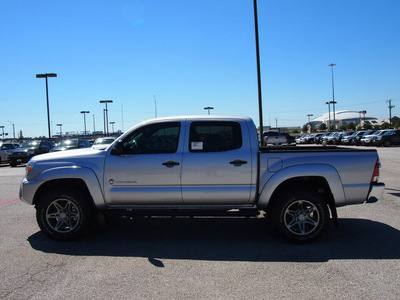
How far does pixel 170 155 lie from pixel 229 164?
911mm

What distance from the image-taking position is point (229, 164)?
16.6ft

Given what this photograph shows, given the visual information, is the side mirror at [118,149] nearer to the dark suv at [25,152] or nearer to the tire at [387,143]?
the dark suv at [25,152]

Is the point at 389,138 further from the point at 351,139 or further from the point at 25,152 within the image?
the point at 25,152

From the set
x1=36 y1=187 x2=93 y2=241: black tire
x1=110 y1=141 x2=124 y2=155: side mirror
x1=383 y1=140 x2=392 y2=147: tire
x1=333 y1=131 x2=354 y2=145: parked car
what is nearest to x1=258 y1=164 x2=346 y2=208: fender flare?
x1=110 y1=141 x2=124 y2=155: side mirror

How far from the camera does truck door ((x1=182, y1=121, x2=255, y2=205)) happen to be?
5.06 m

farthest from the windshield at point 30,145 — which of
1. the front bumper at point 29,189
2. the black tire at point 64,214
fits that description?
the black tire at point 64,214

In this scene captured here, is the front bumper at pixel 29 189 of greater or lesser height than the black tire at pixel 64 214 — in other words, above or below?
above

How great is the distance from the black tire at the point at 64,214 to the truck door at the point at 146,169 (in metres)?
0.45

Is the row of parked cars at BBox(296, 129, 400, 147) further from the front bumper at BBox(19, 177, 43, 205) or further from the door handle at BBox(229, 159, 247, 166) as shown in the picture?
the front bumper at BBox(19, 177, 43, 205)

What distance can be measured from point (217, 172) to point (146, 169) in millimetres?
1081

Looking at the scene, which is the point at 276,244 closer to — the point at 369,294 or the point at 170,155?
the point at 369,294

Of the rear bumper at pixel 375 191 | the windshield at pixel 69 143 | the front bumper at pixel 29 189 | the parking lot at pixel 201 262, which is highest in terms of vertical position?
the windshield at pixel 69 143

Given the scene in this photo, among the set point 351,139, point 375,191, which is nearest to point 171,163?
point 375,191

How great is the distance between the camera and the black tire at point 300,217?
504 cm
